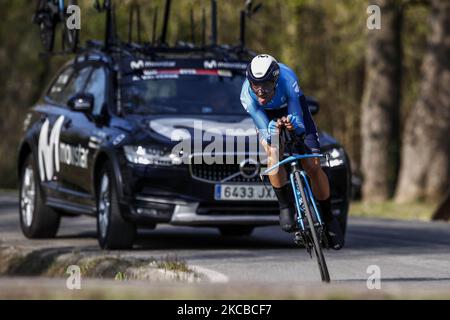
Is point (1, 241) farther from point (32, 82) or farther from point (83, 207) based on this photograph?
point (32, 82)

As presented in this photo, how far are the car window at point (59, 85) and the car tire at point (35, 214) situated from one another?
2.35 feet

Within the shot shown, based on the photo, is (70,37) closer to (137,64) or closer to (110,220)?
(137,64)

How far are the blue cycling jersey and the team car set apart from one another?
8.76 ft

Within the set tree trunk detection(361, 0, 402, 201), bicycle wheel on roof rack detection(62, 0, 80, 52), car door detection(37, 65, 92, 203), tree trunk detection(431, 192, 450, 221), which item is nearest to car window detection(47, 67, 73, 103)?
car door detection(37, 65, 92, 203)

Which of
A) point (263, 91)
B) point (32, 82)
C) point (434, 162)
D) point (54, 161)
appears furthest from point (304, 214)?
point (32, 82)

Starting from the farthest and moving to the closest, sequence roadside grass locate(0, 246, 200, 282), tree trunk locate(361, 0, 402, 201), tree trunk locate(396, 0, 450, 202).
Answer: tree trunk locate(361, 0, 402, 201) → tree trunk locate(396, 0, 450, 202) → roadside grass locate(0, 246, 200, 282)

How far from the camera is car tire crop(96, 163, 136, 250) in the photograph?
1362cm

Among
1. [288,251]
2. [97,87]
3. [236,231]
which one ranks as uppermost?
[97,87]

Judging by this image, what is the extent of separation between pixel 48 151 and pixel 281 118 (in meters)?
5.72

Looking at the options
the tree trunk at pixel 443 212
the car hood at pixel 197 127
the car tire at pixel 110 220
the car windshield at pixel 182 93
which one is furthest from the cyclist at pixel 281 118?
the tree trunk at pixel 443 212

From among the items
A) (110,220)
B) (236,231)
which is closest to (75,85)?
(236,231)

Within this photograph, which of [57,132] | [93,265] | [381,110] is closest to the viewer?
[93,265]

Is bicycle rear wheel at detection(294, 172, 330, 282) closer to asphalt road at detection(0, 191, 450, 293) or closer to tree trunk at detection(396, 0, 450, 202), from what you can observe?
asphalt road at detection(0, 191, 450, 293)

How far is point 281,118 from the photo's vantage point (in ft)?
34.1
